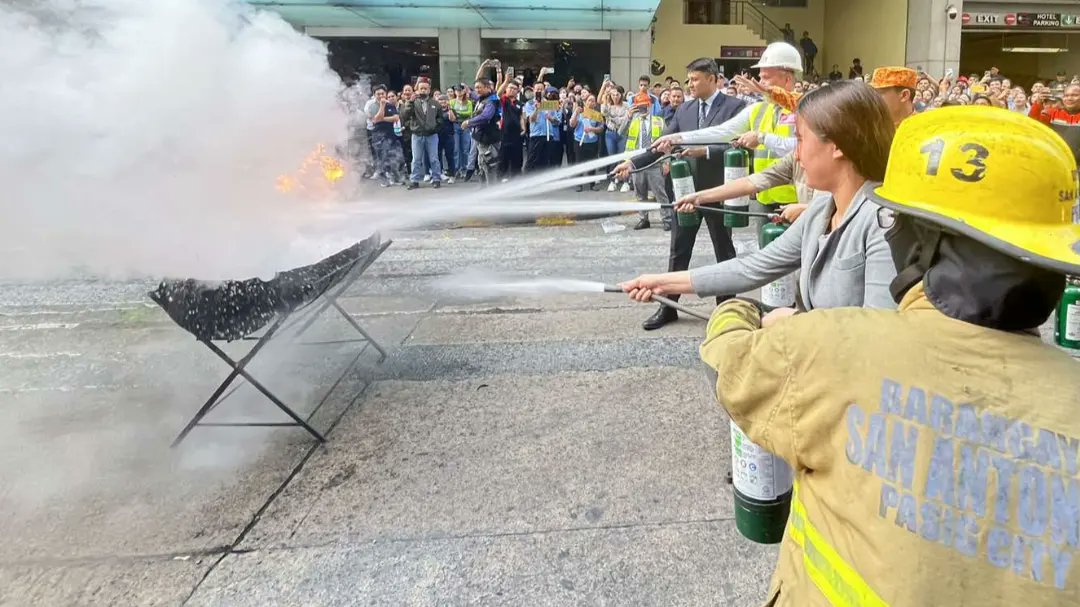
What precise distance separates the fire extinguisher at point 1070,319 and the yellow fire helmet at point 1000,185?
349 cm

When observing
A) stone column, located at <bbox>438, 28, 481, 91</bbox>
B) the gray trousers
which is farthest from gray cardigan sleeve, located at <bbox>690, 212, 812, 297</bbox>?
stone column, located at <bbox>438, 28, 481, 91</bbox>

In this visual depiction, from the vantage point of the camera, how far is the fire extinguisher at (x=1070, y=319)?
3941mm

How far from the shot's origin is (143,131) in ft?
10.7

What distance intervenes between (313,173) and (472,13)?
49.5ft

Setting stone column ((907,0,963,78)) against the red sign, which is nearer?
stone column ((907,0,963,78))

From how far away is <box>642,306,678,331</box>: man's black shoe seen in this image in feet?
17.7

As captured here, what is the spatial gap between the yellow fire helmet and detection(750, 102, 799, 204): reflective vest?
3.42 metres

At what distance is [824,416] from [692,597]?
62.8 inches

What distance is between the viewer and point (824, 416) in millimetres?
1137

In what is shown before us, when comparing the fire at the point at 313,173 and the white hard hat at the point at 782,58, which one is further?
the white hard hat at the point at 782,58

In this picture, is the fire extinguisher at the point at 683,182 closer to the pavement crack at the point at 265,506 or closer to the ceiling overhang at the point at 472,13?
the pavement crack at the point at 265,506

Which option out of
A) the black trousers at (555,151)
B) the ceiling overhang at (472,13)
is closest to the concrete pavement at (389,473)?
the black trousers at (555,151)

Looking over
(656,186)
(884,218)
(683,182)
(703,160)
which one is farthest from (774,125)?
(656,186)

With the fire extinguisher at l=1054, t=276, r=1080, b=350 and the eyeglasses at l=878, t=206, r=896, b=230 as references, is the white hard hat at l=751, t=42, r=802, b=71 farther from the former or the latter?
the eyeglasses at l=878, t=206, r=896, b=230
